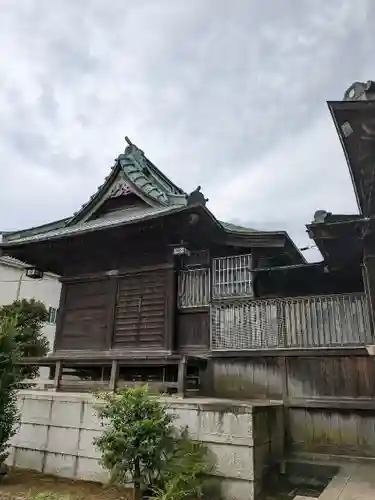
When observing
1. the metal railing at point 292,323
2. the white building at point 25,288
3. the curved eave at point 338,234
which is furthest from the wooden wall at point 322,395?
the white building at point 25,288

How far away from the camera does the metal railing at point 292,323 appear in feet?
26.3

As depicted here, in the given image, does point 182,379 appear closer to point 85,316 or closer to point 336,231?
point 336,231

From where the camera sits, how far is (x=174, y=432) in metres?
6.68

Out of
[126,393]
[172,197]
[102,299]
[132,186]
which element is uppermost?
[132,186]

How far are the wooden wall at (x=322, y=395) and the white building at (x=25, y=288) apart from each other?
734 inches

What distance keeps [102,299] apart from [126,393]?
5592 millimetres

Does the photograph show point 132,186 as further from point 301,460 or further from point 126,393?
point 301,460

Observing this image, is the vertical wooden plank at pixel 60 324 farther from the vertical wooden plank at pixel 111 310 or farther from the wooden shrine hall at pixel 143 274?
the vertical wooden plank at pixel 111 310

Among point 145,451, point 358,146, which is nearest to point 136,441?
point 145,451

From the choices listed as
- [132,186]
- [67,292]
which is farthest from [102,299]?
[132,186]

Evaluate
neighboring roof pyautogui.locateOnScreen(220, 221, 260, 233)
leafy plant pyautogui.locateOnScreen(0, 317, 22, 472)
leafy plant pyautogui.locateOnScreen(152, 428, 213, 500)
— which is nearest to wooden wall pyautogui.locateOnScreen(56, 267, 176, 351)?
neighboring roof pyautogui.locateOnScreen(220, 221, 260, 233)

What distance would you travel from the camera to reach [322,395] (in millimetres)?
7910

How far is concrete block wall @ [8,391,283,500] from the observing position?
20.4ft

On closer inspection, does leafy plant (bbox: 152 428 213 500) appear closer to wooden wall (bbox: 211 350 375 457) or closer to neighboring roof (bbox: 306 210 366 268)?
wooden wall (bbox: 211 350 375 457)
